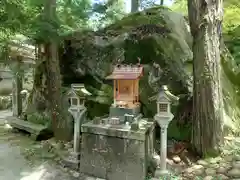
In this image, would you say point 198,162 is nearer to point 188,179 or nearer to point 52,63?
point 188,179

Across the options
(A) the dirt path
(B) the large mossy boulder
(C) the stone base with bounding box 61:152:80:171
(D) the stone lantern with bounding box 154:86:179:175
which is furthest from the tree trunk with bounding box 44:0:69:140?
(D) the stone lantern with bounding box 154:86:179:175

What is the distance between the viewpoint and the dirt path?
3721 millimetres

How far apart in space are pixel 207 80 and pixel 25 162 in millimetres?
3717

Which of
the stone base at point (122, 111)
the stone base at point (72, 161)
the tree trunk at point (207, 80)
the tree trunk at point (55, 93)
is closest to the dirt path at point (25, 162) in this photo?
the stone base at point (72, 161)

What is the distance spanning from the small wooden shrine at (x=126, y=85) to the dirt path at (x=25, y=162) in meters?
1.57

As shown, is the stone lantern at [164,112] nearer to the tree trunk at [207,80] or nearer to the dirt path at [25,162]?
the tree trunk at [207,80]

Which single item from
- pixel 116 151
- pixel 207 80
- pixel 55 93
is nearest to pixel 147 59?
pixel 207 80

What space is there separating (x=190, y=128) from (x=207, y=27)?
6.54 ft

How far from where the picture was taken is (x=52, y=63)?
16.2ft

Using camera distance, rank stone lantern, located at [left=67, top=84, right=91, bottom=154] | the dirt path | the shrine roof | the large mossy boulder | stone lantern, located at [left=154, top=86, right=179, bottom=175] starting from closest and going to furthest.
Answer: stone lantern, located at [left=154, top=86, right=179, bottom=175], the dirt path, the shrine roof, stone lantern, located at [left=67, top=84, right=91, bottom=154], the large mossy boulder

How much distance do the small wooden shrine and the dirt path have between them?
157 cm

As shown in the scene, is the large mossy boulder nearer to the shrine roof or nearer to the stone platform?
the shrine roof

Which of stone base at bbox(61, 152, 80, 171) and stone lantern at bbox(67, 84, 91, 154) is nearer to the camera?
stone base at bbox(61, 152, 80, 171)

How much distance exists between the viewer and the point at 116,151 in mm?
3594
